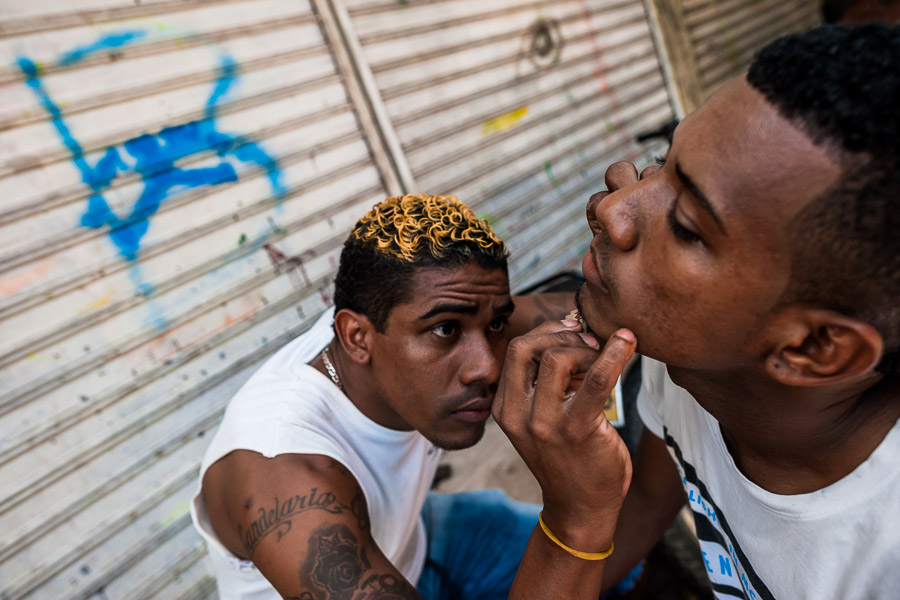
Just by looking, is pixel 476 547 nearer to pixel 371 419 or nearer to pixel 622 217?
pixel 371 419

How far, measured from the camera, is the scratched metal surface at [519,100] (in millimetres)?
4285

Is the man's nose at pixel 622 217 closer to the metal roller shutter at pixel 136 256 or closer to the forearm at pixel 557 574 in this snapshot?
the forearm at pixel 557 574

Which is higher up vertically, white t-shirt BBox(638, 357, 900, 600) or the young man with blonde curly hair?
the young man with blonde curly hair

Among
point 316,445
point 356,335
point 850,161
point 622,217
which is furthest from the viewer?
point 356,335

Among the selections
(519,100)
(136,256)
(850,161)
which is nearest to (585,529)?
(850,161)

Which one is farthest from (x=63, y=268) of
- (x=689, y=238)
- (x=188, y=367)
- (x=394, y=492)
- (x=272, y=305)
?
(x=689, y=238)

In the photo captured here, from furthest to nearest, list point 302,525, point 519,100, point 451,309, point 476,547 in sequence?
point 519,100
point 476,547
point 451,309
point 302,525

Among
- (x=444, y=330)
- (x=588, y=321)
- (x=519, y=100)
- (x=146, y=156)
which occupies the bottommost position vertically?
(x=444, y=330)

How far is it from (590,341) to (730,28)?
8257mm

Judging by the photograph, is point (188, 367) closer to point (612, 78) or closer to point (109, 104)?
point (109, 104)

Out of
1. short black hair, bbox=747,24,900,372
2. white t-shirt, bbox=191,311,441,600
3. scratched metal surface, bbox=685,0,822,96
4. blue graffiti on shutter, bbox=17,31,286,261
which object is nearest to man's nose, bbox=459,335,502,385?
white t-shirt, bbox=191,311,441,600

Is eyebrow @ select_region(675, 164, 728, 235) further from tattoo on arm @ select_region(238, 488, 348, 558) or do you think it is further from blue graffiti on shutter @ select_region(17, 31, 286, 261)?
blue graffiti on shutter @ select_region(17, 31, 286, 261)

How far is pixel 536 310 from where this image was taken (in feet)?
9.86

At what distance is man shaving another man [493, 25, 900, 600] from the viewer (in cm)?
97
